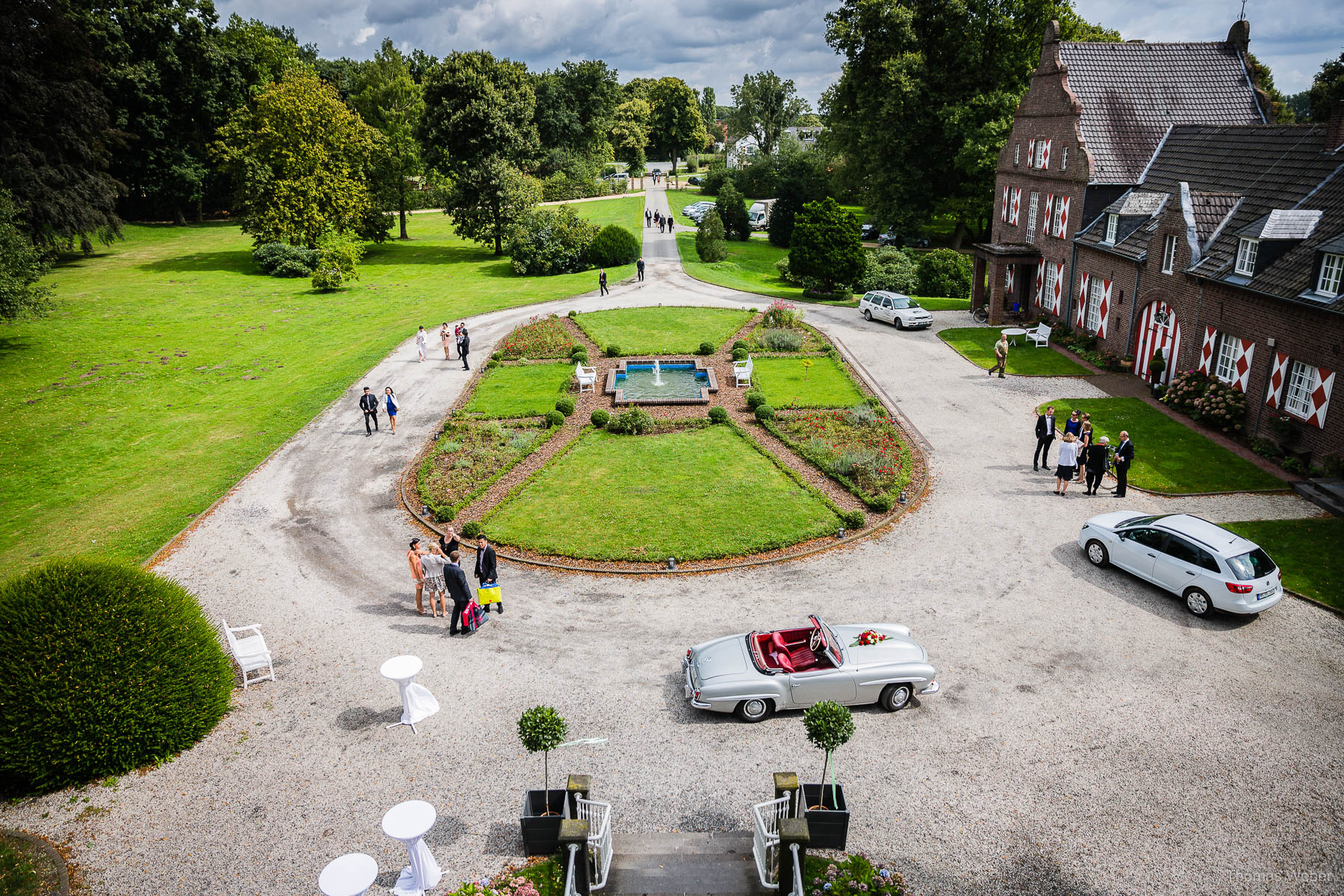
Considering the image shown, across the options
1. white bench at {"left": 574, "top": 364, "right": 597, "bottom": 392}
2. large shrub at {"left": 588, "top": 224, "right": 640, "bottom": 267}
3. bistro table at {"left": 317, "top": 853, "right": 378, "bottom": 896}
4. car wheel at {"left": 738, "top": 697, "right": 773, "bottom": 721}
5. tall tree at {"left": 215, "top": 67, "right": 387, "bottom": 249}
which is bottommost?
car wheel at {"left": 738, "top": 697, "right": 773, "bottom": 721}

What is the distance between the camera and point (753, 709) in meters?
12.9

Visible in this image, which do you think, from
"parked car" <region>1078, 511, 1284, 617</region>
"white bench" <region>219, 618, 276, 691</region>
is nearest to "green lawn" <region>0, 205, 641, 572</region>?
"white bench" <region>219, 618, 276, 691</region>

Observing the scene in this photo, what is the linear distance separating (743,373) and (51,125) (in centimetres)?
4175

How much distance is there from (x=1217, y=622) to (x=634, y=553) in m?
11.8

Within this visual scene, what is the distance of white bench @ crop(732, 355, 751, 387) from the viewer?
29.1 metres

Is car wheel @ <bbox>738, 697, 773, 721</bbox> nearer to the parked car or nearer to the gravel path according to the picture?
the gravel path

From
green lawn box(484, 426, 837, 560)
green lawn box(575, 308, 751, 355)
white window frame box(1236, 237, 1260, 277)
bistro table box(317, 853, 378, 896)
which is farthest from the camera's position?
green lawn box(575, 308, 751, 355)

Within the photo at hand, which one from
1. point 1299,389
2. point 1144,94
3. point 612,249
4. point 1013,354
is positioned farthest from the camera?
point 612,249

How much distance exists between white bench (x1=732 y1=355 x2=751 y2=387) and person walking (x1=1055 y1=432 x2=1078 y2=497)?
1141cm

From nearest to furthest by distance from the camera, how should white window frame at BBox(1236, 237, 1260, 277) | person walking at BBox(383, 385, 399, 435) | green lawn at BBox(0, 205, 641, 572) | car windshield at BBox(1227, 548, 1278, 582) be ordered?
car windshield at BBox(1227, 548, 1278, 582) → green lawn at BBox(0, 205, 641, 572) → white window frame at BBox(1236, 237, 1260, 277) → person walking at BBox(383, 385, 399, 435)

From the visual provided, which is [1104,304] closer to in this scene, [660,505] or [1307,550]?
[1307,550]

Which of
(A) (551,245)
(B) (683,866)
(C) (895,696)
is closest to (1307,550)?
(C) (895,696)

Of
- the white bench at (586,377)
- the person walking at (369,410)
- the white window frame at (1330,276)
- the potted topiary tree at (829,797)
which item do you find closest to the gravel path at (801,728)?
the potted topiary tree at (829,797)

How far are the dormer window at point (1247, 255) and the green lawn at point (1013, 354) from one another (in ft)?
22.8
